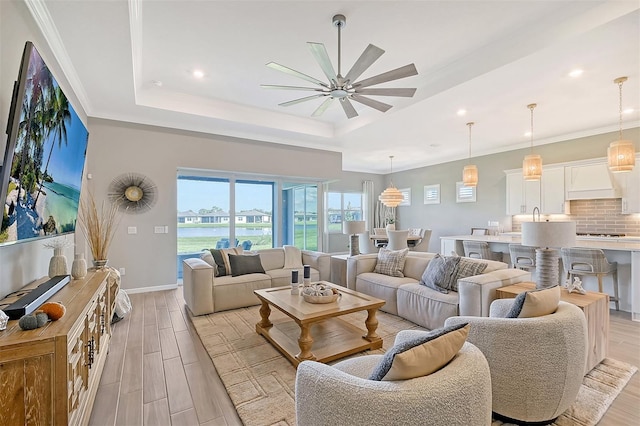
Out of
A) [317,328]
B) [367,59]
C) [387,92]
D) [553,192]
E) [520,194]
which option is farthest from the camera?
[520,194]

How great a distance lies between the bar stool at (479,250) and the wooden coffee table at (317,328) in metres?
3.07

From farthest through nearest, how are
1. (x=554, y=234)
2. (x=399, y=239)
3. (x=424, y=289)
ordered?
(x=399, y=239) < (x=424, y=289) < (x=554, y=234)

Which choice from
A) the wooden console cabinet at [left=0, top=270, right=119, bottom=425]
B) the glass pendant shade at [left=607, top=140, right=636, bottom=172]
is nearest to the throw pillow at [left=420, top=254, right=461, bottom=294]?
the glass pendant shade at [left=607, top=140, right=636, bottom=172]

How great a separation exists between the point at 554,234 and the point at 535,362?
130 centimetres

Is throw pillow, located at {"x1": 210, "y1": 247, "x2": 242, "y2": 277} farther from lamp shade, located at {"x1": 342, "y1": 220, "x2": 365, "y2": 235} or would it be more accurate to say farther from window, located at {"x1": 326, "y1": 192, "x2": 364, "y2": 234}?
window, located at {"x1": 326, "y1": 192, "x2": 364, "y2": 234}

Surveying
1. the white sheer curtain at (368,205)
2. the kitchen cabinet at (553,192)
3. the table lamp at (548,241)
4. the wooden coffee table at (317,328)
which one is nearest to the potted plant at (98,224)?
the wooden coffee table at (317,328)

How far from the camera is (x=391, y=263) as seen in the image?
13.5 feet

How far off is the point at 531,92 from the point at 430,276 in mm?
2778

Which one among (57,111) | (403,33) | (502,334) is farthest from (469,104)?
(57,111)

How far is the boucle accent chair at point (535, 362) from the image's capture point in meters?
1.68

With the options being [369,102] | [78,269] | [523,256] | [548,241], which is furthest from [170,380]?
[523,256]

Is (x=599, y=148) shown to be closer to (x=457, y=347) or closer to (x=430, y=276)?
(x=430, y=276)

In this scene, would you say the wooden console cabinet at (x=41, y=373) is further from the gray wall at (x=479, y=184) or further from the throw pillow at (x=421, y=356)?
the gray wall at (x=479, y=184)

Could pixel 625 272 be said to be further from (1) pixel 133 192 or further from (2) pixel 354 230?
(1) pixel 133 192
